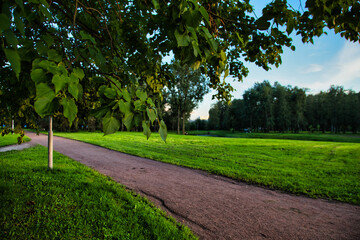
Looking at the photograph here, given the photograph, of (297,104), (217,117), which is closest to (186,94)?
(297,104)

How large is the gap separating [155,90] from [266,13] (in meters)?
1.89

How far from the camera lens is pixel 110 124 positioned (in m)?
1.22

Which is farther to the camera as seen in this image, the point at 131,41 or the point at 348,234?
the point at 131,41

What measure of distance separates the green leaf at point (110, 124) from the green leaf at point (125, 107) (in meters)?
0.10

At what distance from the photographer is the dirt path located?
310cm

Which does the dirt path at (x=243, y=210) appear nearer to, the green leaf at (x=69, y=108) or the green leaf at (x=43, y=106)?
the green leaf at (x=69, y=108)

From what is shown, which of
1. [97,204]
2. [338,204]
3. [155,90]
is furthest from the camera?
[338,204]

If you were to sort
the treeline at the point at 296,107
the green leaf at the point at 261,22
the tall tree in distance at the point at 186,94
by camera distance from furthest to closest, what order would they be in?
the treeline at the point at 296,107, the tall tree in distance at the point at 186,94, the green leaf at the point at 261,22

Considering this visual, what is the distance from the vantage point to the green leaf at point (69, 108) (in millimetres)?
1015

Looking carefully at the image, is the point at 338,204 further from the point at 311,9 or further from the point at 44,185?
the point at 44,185

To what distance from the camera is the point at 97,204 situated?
3.76 meters

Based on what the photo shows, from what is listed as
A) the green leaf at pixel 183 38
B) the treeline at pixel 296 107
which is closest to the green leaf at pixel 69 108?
the green leaf at pixel 183 38

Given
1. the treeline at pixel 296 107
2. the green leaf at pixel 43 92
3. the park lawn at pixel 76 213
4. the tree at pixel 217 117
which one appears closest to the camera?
the green leaf at pixel 43 92

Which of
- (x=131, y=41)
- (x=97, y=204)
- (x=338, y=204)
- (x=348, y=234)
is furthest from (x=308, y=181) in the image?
(x=131, y=41)
